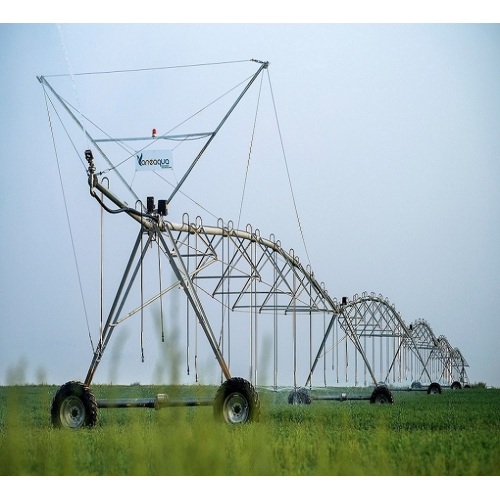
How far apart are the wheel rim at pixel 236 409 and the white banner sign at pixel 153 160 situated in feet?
11.4

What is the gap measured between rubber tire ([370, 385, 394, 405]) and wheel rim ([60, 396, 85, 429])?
39.6ft

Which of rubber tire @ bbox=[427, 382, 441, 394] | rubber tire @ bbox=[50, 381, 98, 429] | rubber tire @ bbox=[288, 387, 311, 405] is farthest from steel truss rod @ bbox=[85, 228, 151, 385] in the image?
rubber tire @ bbox=[427, 382, 441, 394]

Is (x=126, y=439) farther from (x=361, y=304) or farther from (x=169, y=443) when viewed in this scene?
(x=361, y=304)

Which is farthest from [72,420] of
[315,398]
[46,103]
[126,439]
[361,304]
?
[361,304]

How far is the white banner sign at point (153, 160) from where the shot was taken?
15289 millimetres

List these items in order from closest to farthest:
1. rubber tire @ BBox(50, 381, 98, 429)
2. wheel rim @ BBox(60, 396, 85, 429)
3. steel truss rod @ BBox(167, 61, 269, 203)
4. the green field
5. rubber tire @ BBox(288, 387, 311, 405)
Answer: the green field
rubber tire @ BBox(50, 381, 98, 429)
wheel rim @ BBox(60, 396, 85, 429)
steel truss rod @ BBox(167, 61, 269, 203)
rubber tire @ BBox(288, 387, 311, 405)

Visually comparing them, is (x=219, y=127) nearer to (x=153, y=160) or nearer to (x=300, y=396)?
(x=153, y=160)

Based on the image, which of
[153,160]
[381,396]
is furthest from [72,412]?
[381,396]

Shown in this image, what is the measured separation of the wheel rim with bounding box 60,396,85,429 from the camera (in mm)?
15336

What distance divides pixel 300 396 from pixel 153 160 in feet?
37.2

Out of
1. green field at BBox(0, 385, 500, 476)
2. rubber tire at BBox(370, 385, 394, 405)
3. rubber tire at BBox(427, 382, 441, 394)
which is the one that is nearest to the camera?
green field at BBox(0, 385, 500, 476)

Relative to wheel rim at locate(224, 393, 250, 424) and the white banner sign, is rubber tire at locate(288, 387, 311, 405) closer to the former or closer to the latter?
wheel rim at locate(224, 393, 250, 424)

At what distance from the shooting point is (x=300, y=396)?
25328 millimetres
